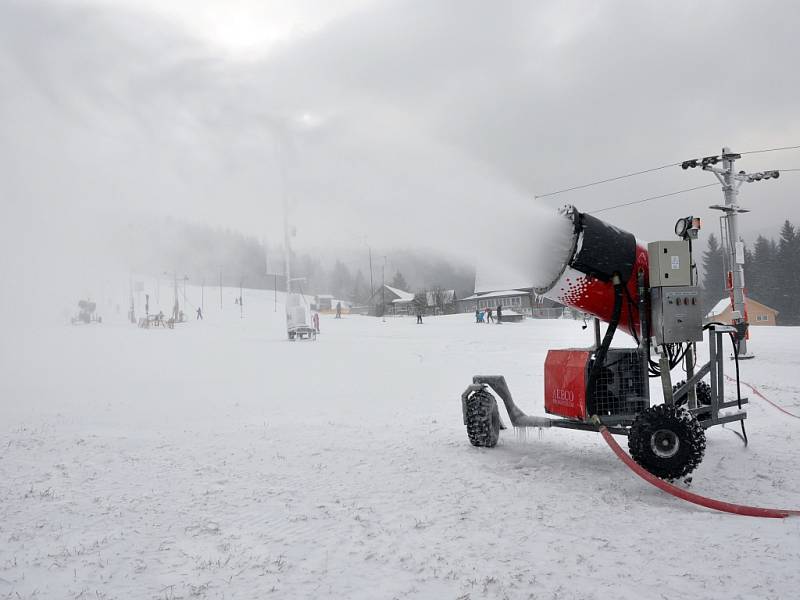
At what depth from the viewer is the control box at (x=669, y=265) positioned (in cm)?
693

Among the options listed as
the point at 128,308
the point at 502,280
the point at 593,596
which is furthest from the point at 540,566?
the point at 128,308

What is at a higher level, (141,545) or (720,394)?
(720,394)

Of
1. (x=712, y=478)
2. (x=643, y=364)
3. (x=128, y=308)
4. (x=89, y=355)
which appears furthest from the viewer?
(x=128, y=308)

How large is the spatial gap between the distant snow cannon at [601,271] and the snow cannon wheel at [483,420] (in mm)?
1964

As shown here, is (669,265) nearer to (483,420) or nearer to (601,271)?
(601,271)

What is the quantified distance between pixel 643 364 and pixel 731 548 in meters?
2.95

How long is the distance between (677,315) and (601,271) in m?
1.06

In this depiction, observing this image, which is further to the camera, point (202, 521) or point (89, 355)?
point (89, 355)

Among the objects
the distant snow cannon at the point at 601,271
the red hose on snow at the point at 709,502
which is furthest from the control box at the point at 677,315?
the red hose on snow at the point at 709,502

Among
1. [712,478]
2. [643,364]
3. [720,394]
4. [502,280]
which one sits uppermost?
[502,280]

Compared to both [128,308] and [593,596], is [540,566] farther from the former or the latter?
[128,308]

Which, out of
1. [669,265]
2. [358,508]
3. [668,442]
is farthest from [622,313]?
[358,508]

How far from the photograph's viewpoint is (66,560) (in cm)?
452

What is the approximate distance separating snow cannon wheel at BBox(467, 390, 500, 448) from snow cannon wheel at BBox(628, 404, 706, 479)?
218 cm
